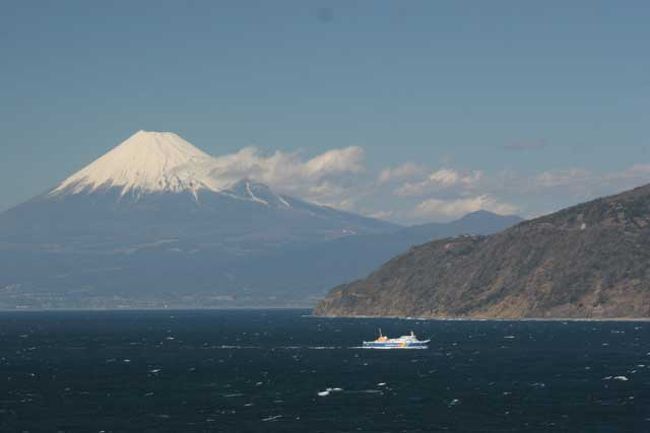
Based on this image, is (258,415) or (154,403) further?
(154,403)

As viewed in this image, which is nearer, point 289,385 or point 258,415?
point 258,415

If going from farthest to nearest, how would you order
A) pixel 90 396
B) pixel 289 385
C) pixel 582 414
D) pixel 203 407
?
1. pixel 289 385
2. pixel 90 396
3. pixel 203 407
4. pixel 582 414

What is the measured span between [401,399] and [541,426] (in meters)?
33.1

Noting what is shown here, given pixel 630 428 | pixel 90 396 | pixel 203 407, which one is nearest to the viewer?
pixel 630 428

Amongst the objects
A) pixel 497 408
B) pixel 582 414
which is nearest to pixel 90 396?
pixel 497 408

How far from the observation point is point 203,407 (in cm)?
16575

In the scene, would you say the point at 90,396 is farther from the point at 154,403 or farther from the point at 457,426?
the point at 457,426

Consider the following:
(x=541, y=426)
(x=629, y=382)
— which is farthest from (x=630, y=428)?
(x=629, y=382)

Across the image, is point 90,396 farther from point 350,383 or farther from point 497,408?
point 497,408

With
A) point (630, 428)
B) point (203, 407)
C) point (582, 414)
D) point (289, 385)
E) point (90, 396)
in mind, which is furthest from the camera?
point (289, 385)

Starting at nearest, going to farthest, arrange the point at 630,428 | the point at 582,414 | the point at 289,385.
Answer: the point at 630,428, the point at 582,414, the point at 289,385

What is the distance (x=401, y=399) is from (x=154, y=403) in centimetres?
3144

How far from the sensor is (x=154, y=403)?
171 m

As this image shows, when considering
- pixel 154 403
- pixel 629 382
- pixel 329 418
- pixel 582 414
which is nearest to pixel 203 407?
pixel 154 403
